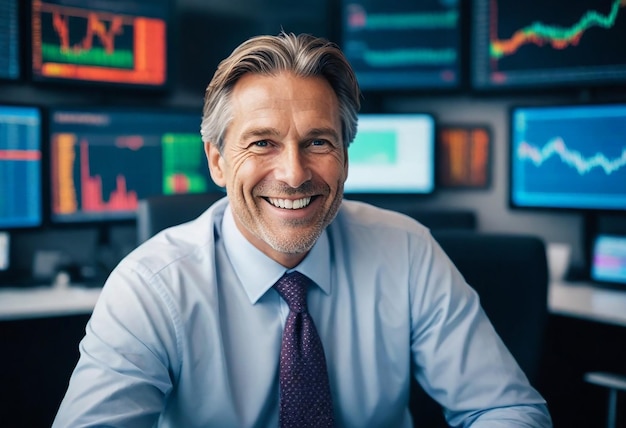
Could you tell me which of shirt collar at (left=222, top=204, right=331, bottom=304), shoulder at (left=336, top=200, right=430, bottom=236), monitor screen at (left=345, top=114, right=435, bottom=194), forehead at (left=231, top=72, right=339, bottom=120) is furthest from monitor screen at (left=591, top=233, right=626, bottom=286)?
forehead at (left=231, top=72, right=339, bottom=120)

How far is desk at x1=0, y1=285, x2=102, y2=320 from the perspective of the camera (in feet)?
5.77

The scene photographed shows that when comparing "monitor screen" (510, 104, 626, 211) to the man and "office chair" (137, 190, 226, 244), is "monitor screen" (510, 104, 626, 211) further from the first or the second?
"office chair" (137, 190, 226, 244)

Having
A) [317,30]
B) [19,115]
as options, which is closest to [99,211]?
[19,115]

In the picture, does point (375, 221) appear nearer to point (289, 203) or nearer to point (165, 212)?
point (289, 203)

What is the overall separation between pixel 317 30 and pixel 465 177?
0.76 metres

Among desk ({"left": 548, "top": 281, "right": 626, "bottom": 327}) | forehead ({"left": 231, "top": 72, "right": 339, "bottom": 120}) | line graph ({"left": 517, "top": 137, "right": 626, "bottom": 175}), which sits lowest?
desk ({"left": 548, "top": 281, "right": 626, "bottom": 327})

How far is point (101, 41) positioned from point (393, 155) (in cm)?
106

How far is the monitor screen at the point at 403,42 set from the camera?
233 centimetres

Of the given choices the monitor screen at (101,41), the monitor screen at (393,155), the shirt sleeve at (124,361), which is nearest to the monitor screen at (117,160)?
the monitor screen at (101,41)

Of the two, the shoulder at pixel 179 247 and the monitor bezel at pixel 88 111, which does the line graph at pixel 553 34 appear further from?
the shoulder at pixel 179 247

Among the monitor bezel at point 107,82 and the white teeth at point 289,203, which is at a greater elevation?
the monitor bezel at point 107,82

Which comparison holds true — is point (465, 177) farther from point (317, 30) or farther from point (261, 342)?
point (261, 342)

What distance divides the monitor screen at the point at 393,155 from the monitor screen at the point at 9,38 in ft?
3.71

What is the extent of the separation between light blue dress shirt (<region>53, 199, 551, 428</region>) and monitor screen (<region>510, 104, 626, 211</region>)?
103 cm
